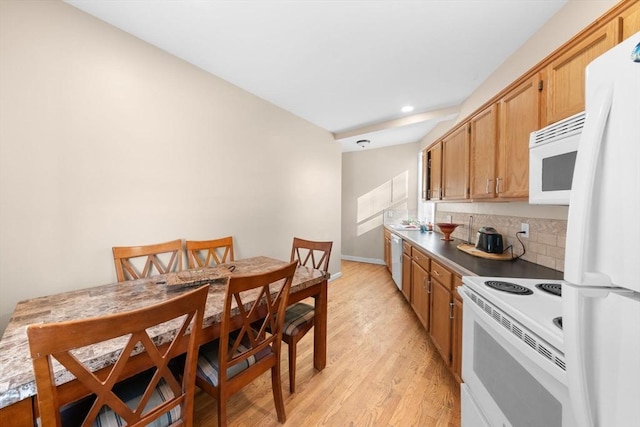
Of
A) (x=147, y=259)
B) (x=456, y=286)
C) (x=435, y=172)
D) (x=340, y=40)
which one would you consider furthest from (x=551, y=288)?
(x=147, y=259)

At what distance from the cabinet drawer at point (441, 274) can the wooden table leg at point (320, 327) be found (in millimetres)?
960

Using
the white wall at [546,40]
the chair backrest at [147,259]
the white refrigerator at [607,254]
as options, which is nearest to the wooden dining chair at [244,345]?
the chair backrest at [147,259]

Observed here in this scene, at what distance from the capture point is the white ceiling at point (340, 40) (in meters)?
1.53

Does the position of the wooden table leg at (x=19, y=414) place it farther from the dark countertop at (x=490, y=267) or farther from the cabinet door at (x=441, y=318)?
the cabinet door at (x=441, y=318)

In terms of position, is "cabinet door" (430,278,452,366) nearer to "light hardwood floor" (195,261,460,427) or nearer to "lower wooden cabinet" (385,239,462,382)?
"lower wooden cabinet" (385,239,462,382)

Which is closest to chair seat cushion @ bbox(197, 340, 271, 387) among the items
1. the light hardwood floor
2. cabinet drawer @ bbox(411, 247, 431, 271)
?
the light hardwood floor

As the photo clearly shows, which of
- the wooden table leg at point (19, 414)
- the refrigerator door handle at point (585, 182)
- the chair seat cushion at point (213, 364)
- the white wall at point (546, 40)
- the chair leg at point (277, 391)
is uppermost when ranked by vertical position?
the white wall at point (546, 40)

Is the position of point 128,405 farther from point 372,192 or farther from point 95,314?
point 372,192

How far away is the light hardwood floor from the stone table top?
2.66 feet

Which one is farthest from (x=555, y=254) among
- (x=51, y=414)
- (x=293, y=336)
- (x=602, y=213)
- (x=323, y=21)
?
(x=51, y=414)

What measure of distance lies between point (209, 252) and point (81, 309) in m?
1.07

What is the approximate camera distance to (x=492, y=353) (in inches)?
40.6

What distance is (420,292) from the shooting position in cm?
247

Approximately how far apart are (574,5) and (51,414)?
314 centimetres
